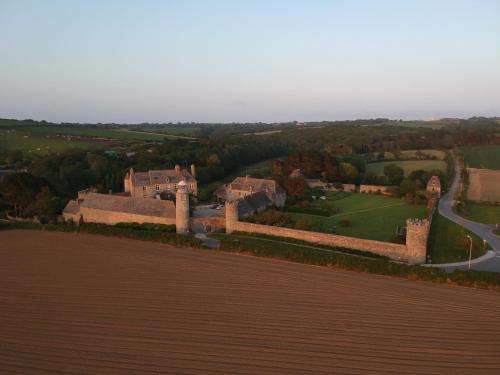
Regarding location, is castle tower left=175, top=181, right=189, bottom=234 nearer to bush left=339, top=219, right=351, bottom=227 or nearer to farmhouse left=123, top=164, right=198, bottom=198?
bush left=339, top=219, right=351, bottom=227

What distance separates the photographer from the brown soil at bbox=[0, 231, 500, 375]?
11.5 metres

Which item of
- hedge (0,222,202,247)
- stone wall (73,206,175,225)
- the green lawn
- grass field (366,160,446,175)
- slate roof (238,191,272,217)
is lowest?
hedge (0,222,202,247)

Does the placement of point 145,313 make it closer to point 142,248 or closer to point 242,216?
point 142,248

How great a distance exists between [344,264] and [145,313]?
36.6ft

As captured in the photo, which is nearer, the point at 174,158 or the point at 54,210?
the point at 54,210

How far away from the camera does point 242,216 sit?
31875 millimetres

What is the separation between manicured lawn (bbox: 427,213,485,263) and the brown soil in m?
6.15

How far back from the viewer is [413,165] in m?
64.8

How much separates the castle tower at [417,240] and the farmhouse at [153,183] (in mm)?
25901

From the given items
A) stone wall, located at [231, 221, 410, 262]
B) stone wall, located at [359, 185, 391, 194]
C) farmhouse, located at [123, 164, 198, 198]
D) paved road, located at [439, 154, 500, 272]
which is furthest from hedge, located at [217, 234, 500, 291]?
stone wall, located at [359, 185, 391, 194]

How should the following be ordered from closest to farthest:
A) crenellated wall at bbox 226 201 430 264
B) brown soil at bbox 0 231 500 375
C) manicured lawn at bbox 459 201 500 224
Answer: brown soil at bbox 0 231 500 375 → crenellated wall at bbox 226 201 430 264 → manicured lawn at bbox 459 201 500 224

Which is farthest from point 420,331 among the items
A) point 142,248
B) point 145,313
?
point 142,248

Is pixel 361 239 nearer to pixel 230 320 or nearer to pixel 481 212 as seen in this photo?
pixel 230 320

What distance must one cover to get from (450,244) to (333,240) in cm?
825
